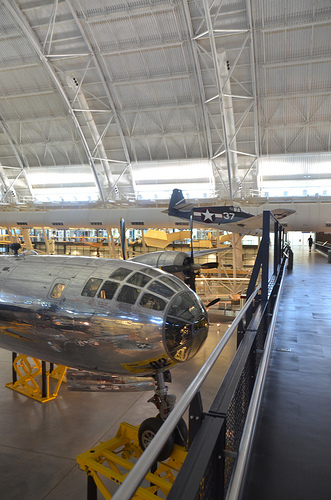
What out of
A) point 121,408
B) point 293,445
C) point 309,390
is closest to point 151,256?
point 121,408

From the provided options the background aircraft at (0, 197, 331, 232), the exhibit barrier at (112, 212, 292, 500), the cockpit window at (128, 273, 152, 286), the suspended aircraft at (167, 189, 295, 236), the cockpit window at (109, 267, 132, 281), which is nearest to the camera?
the exhibit barrier at (112, 212, 292, 500)

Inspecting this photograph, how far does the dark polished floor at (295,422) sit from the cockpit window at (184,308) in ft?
6.21

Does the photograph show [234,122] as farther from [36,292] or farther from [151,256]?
[36,292]

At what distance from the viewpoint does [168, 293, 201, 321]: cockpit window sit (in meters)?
8.02

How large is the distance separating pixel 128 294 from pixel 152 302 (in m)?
0.65

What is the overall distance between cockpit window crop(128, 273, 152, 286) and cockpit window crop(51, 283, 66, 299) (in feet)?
5.78

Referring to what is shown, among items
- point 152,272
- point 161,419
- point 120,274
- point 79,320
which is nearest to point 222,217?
point 152,272

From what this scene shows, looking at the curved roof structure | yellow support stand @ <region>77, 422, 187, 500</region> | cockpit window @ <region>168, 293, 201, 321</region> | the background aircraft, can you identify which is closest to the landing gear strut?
yellow support stand @ <region>77, 422, 187, 500</region>

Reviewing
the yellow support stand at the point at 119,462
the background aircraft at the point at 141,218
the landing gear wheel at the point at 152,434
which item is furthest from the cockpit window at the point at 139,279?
the background aircraft at the point at 141,218

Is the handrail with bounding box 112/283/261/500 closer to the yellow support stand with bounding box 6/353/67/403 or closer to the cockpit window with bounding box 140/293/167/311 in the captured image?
the cockpit window with bounding box 140/293/167/311

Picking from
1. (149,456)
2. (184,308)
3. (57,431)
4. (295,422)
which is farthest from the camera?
(57,431)

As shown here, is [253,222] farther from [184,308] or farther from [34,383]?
[184,308]

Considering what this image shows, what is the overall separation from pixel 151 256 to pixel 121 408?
6352 millimetres

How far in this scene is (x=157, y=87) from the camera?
32.4 metres
